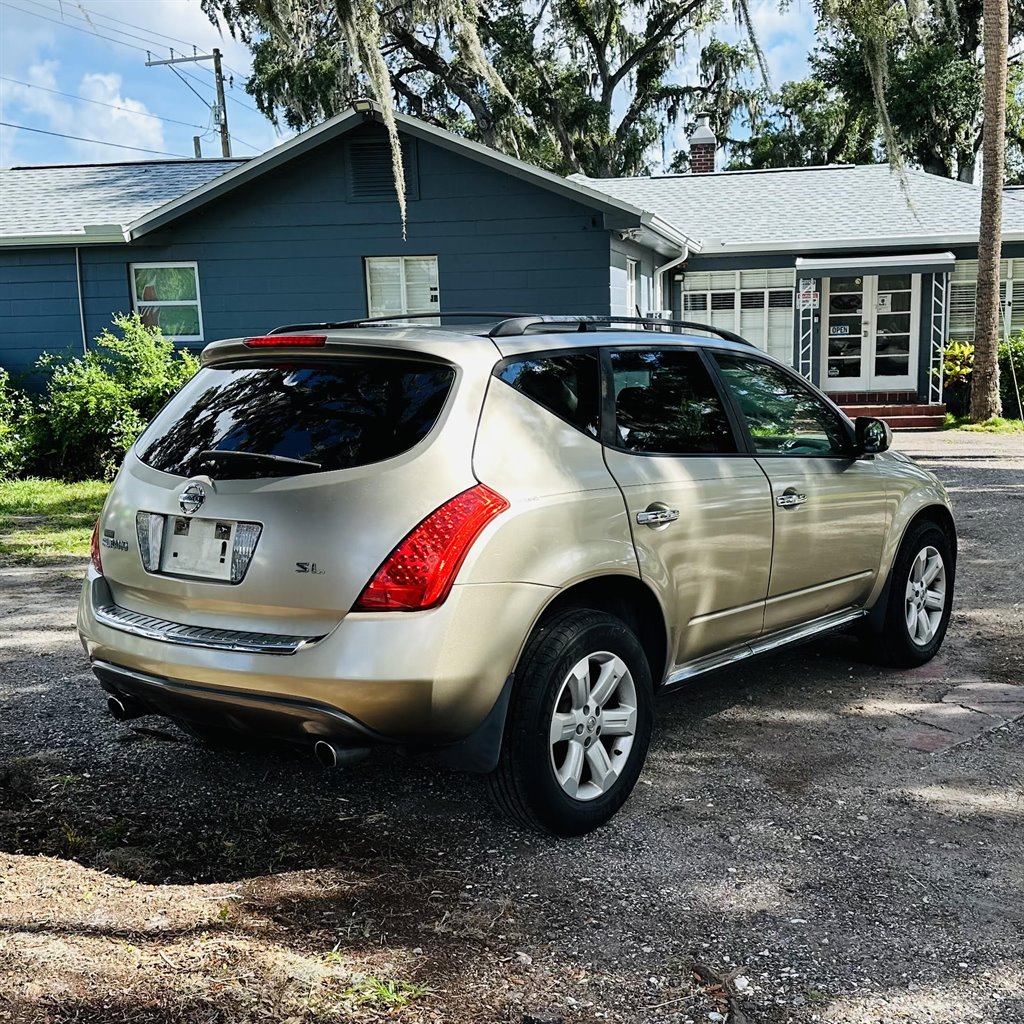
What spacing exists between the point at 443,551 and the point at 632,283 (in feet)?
46.5

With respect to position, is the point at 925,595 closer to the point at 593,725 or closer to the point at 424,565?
the point at 593,725

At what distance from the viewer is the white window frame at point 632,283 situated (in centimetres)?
1609

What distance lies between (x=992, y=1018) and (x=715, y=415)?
2486mm

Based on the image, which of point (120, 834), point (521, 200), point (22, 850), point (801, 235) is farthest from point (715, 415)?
point (801, 235)

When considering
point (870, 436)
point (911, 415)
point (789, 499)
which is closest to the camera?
point (789, 499)

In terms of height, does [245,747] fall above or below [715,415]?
below

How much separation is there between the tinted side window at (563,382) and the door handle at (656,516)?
0.34 meters

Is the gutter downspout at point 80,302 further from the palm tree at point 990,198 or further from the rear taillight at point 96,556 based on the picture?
the rear taillight at point 96,556

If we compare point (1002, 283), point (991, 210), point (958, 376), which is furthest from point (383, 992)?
point (1002, 283)

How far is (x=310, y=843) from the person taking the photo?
367cm

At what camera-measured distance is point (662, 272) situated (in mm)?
19391

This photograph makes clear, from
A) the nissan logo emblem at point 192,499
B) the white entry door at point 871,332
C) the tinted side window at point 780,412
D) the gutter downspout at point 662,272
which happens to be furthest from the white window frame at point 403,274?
the nissan logo emblem at point 192,499

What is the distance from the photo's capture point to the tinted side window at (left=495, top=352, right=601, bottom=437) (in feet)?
12.1

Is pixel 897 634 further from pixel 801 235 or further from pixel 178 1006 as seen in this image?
pixel 801 235
